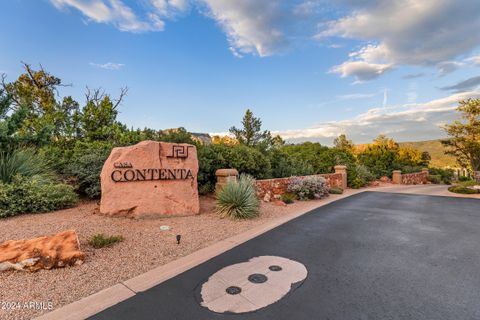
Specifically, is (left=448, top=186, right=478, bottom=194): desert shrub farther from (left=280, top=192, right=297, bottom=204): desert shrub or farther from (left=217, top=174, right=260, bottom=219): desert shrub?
(left=217, top=174, right=260, bottom=219): desert shrub

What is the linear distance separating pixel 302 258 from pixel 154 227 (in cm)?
343

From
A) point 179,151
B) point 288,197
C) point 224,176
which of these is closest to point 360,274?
point 179,151

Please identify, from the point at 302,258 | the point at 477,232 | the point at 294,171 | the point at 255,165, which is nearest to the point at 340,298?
the point at 302,258

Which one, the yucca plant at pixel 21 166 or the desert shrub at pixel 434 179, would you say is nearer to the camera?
the yucca plant at pixel 21 166

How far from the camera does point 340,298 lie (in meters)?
2.92

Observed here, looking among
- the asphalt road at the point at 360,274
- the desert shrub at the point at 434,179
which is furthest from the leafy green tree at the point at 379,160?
the asphalt road at the point at 360,274

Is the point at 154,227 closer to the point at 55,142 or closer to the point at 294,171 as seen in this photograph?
the point at 55,142

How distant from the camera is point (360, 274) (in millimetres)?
3518

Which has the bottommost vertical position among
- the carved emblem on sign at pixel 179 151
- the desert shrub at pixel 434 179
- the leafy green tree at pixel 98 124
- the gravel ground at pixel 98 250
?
the desert shrub at pixel 434 179

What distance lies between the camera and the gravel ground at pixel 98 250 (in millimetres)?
3000

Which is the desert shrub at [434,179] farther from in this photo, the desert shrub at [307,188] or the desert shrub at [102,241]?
the desert shrub at [102,241]

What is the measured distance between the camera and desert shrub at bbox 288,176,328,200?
402 inches

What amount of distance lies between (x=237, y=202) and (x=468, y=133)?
29.5 meters

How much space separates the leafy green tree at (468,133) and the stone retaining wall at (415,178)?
621 centimetres
